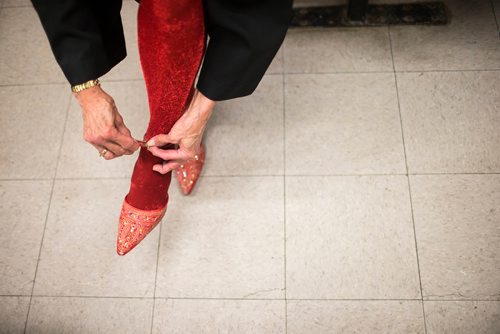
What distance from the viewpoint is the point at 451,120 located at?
5.36 feet

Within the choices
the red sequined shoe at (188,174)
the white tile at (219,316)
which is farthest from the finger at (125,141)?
the white tile at (219,316)

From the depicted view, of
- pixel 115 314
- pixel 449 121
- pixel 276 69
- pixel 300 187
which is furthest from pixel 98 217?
pixel 449 121

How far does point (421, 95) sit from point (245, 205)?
2.60 feet

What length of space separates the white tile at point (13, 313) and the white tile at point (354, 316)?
0.88 m

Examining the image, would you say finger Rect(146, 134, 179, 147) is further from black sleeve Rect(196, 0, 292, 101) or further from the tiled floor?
the tiled floor

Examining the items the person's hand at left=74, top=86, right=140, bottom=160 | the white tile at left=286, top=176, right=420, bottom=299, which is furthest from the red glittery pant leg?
the white tile at left=286, top=176, right=420, bottom=299

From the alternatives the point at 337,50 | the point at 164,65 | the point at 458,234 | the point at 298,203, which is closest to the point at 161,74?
the point at 164,65

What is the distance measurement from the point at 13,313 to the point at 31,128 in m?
0.70

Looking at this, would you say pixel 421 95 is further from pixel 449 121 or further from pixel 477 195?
pixel 477 195

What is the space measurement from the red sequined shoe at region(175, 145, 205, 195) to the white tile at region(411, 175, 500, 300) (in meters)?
0.76

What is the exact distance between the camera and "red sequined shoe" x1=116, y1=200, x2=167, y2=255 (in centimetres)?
128

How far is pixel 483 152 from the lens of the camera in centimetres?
158

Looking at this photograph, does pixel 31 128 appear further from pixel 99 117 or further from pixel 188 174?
pixel 99 117

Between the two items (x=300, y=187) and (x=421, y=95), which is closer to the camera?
(x=300, y=187)
